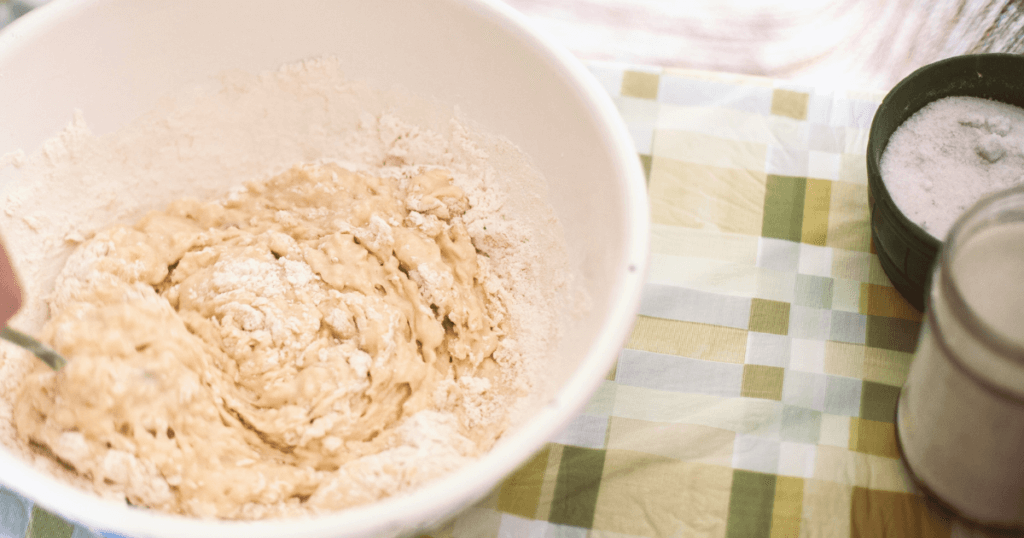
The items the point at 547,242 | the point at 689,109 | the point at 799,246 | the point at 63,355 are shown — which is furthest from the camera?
the point at 689,109

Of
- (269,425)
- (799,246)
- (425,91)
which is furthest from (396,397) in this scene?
(799,246)

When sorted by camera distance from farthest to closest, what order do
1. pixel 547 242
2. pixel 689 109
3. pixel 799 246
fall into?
pixel 689 109 → pixel 799 246 → pixel 547 242

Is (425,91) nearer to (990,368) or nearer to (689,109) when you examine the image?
(689,109)

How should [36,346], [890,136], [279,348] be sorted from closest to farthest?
1. [36,346]
2. [279,348]
3. [890,136]

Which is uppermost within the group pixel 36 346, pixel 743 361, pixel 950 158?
pixel 36 346

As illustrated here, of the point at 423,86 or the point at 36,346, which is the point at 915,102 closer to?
the point at 423,86

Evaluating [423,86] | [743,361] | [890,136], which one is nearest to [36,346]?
[423,86]
